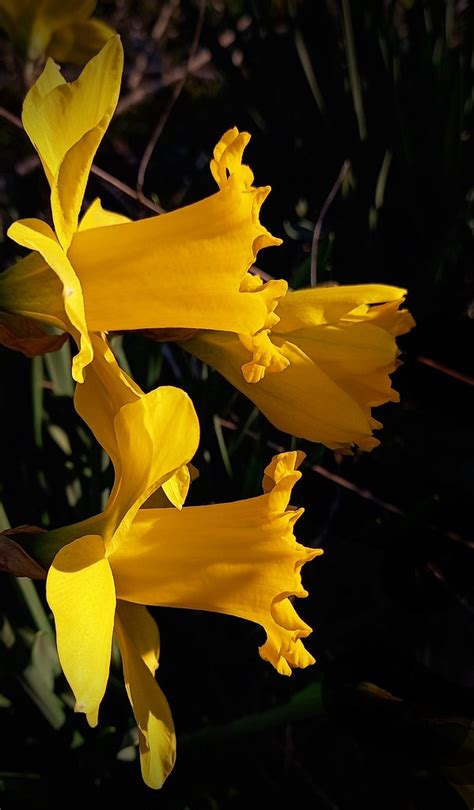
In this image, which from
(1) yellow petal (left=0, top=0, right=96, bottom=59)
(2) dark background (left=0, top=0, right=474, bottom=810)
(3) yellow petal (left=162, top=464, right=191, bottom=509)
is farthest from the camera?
(1) yellow petal (left=0, top=0, right=96, bottom=59)

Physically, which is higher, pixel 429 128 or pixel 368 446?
pixel 429 128

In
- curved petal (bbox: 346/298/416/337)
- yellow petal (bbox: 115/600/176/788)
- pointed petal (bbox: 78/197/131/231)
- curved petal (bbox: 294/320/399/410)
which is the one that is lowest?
yellow petal (bbox: 115/600/176/788)

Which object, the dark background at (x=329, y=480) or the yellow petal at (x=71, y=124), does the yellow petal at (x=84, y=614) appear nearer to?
the yellow petal at (x=71, y=124)

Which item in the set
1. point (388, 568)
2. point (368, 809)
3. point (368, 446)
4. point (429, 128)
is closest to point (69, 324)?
point (368, 446)

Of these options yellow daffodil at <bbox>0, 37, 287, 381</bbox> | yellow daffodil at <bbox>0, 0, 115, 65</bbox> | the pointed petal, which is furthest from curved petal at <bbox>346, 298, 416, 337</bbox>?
yellow daffodil at <bbox>0, 0, 115, 65</bbox>

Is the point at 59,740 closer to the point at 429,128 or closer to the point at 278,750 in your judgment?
the point at 278,750

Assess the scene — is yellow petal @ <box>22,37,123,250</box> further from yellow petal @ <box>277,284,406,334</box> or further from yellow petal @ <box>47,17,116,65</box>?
yellow petal @ <box>47,17,116,65</box>

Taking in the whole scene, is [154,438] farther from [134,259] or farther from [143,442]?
[134,259]
